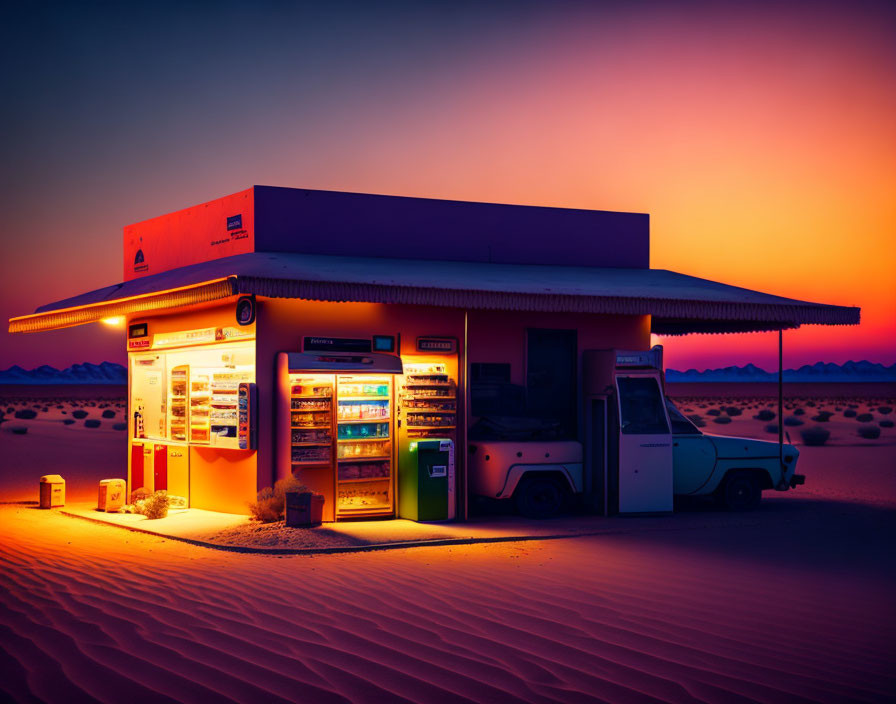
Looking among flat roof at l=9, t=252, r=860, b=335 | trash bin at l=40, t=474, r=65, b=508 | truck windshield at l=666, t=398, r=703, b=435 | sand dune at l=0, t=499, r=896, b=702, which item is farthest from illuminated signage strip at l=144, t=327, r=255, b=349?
truck windshield at l=666, t=398, r=703, b=435

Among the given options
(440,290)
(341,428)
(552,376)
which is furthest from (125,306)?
(552,376)

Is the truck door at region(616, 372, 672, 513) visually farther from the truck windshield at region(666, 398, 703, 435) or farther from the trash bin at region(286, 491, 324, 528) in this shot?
the trash bin at region(286, 491, 324, 528)

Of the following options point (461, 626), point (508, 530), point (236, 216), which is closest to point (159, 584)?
point (461, 626)

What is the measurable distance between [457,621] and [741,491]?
372 inches

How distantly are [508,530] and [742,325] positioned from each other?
345 inches

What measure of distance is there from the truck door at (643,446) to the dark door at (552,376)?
1.48 m

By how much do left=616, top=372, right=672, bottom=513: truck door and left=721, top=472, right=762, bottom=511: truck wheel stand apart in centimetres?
153

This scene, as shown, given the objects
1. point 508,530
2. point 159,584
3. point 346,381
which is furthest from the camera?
point 346,381

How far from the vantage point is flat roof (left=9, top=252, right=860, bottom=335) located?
41.9 feet

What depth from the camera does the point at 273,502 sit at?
12.7 meters

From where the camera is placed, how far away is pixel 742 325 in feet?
61.7

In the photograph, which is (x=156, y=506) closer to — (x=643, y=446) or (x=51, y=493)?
(x=51, y=493)

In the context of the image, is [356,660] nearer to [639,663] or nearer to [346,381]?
[639,663]

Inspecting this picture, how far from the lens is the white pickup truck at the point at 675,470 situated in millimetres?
14008
